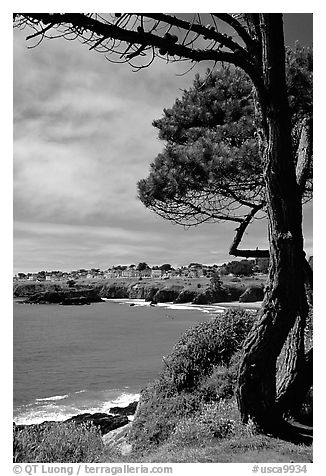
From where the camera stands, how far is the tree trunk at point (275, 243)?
3281 millimetres

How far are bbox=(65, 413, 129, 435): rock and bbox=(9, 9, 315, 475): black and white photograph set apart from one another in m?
0.02

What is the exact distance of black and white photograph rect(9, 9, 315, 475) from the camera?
331cm

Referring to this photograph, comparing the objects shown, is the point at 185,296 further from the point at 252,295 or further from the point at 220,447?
the point at 220,447

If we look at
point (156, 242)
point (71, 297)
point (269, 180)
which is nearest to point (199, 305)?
point (156, 242)

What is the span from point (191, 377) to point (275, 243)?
193 cm

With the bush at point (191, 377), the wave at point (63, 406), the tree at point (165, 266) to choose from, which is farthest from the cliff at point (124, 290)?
the wave at point (63, 406)

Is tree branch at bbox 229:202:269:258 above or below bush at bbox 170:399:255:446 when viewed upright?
above

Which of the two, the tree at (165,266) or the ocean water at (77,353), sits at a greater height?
the tree at (165,266)

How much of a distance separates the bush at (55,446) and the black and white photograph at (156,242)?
0.03 feet

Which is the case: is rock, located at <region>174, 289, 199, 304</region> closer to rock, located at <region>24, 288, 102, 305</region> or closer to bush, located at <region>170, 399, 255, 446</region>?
rock, located at <region>24, 288, 102, 305</region>

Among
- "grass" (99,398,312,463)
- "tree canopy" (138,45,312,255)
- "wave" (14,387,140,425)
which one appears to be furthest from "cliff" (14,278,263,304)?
"grass" (99,398,312,463)

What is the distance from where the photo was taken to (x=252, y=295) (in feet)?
15.4

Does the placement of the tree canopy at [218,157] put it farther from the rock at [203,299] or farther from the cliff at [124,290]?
the rock at [203,299]
